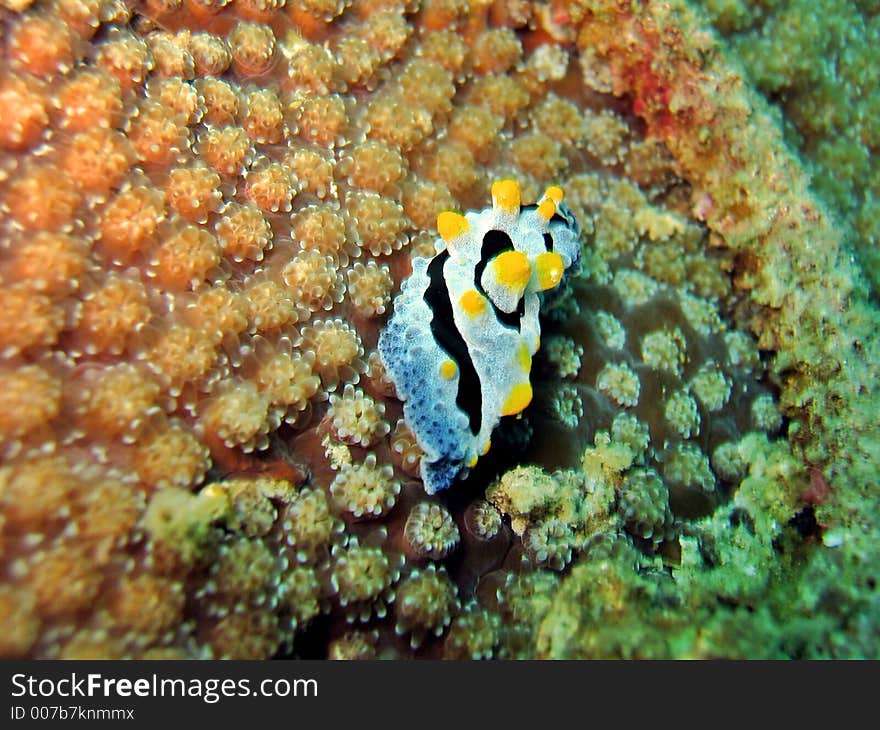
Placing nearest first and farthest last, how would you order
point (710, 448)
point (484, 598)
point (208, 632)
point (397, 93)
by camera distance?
point (208, 632) → point (484, 598) → point (397, 93) → point (710, 448)

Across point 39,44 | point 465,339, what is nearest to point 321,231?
point 465,339

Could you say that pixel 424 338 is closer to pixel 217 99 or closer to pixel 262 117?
pixel 262 117

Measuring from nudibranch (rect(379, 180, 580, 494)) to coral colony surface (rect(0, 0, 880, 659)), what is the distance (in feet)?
0.07

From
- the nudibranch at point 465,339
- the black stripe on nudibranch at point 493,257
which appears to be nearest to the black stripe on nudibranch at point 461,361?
the nudibranch at point 465,339

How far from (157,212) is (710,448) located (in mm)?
3678

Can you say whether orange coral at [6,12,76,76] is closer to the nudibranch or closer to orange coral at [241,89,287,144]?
orange coral at [241,89,287,144]

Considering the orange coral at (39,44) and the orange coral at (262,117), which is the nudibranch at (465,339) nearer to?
the orange coral at (262,117)

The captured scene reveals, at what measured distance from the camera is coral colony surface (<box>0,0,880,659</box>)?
2.72 meters

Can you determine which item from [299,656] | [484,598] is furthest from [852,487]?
[299,656]

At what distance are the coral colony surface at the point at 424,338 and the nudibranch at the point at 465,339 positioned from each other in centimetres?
2

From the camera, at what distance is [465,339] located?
317 centimetres

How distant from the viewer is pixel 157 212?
303 cm

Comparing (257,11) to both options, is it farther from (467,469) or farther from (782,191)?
(782,191)

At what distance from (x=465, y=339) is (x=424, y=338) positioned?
204 mm
